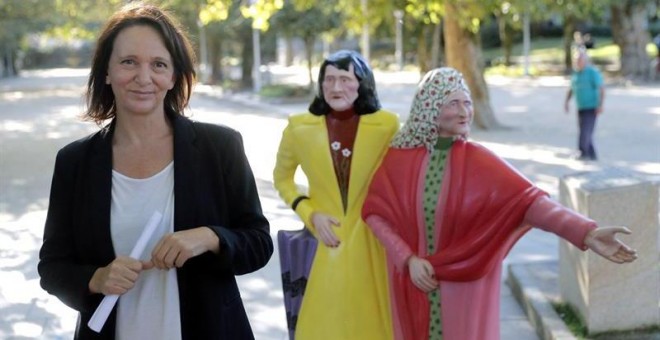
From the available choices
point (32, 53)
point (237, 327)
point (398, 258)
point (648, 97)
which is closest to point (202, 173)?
point (237, 327)

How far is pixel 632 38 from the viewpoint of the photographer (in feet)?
96.9

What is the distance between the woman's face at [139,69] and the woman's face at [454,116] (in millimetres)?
1446

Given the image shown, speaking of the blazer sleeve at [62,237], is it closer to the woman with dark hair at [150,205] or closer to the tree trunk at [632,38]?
the woman with dark hair at [150,205]

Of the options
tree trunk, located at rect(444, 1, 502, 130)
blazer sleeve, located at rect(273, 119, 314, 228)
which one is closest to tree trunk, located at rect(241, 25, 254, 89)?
tree trunk, located at rect(444, 1, 502, 130)

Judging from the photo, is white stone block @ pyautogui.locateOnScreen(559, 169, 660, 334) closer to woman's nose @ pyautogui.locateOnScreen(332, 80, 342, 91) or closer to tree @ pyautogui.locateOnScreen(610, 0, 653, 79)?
woman's nose @ pyautogui.locateOnScreen(332, 80, 342, 91)

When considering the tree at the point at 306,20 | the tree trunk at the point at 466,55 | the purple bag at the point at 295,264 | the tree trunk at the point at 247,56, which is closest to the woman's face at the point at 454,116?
the purple bag at the point at 295,264

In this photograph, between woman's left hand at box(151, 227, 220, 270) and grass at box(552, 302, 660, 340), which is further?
grass at box(552, 302, 660, 340)

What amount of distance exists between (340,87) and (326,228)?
60 cm

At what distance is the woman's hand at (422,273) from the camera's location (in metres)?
3.41

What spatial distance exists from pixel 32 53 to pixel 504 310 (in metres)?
74.3

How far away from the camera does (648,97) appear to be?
2408 cm

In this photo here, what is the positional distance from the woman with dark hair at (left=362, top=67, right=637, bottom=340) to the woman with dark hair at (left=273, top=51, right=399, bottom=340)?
0.29m

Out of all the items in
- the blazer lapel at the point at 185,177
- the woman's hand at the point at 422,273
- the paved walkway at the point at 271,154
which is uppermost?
the blazer lapel at the point at 185,177

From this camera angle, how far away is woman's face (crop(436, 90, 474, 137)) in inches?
137
